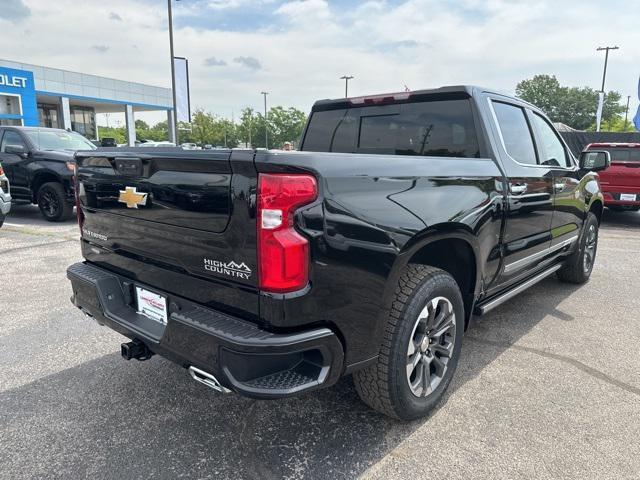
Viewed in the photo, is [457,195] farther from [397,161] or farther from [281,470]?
[281,470]

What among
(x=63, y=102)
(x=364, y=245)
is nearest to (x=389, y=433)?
(x=364, y=245)

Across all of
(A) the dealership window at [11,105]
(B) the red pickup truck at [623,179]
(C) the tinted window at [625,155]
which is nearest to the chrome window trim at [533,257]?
(B) the red pickup truck at [623,179]

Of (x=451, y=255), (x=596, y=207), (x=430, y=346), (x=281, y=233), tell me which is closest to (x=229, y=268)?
(x=281, y=233)

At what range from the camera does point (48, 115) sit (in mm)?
35188

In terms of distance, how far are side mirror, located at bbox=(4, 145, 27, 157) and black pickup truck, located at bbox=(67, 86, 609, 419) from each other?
780 centimetres

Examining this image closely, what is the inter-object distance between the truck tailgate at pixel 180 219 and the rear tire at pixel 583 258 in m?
4.18

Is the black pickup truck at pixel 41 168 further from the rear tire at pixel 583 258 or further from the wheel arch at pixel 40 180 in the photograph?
the rear tire at pixel 583 258

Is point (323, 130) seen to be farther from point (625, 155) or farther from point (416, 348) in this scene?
point (625, 155)

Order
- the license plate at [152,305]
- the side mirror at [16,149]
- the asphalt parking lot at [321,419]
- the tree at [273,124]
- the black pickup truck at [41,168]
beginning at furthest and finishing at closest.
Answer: the tree at [273,124] < the side mirror at [16,149] < the black pickup truck at [41,168] < the license plate at [152,305] < the asphalt parking lot at [321,419]

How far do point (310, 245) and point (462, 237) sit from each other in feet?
3.77

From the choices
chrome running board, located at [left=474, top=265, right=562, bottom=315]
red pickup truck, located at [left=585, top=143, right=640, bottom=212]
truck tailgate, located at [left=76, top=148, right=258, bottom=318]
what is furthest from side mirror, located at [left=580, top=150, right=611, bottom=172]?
red pickup truck, located at [left=585, top=143, right=640, bottom=212]

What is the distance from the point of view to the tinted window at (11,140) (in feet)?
30.6

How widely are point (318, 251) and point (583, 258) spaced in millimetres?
4321

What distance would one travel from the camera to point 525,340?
3.69 metres
